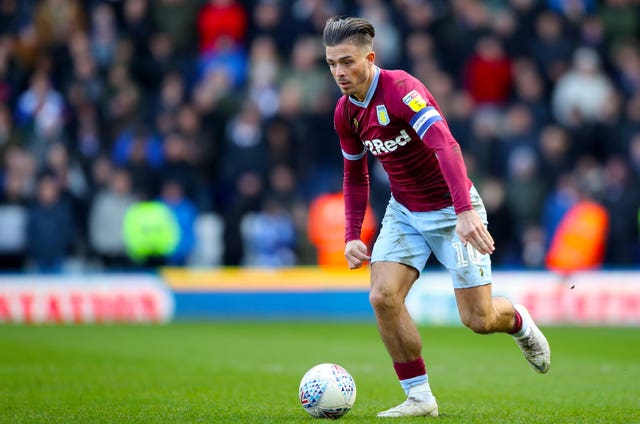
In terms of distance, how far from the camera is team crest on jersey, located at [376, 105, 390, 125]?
728cm

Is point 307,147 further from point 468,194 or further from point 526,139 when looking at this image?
point 468,194

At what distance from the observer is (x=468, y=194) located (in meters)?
6.86

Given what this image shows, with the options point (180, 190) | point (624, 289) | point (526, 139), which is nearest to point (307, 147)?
point (180, 190)

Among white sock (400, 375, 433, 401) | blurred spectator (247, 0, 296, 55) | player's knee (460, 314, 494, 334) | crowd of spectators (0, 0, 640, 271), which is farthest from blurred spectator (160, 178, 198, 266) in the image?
player's knee (460, 314, 494, 334)

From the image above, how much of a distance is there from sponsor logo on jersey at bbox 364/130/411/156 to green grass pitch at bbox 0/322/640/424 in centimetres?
173

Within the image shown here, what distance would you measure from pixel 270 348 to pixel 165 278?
501cm

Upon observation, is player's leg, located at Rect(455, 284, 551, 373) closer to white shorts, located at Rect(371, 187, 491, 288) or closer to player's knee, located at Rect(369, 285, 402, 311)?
white shorts, located at Rect(371, 187, 491, 288)

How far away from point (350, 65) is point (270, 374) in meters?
4.13

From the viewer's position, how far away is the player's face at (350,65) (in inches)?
285

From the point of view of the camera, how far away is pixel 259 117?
18.5 m

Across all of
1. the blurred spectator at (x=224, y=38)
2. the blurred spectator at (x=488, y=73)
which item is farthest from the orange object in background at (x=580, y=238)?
the blurred spectator at (x=224, y=38)

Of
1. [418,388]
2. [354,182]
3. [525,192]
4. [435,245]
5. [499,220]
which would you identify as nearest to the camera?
[418,388]

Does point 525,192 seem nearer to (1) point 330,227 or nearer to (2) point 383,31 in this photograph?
(1) point 330,227

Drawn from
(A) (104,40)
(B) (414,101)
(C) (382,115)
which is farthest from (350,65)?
(A) (104,40)
